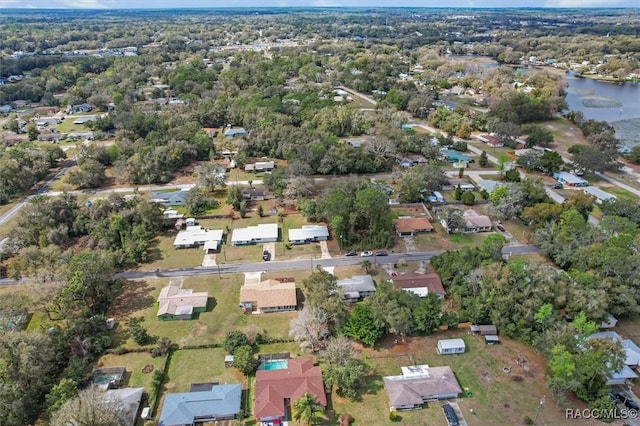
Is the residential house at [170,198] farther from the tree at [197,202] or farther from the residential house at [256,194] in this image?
the residential house at [256,194]

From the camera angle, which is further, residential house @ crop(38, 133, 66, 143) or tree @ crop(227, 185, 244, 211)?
residential house @ crop(38, 133, 66, 143)

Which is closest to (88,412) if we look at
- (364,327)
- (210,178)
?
(364,327)

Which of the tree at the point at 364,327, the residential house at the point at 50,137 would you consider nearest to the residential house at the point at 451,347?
the tree at the point at 364,327

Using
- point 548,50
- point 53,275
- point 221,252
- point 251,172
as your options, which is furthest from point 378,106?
point 548,50

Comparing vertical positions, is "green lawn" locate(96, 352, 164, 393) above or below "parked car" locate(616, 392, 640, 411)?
below

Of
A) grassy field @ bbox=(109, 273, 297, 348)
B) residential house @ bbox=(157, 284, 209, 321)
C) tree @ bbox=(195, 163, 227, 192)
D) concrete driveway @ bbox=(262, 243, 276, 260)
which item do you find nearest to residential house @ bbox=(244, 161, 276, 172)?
tree @ bbox=(195, 163, 227, 192)

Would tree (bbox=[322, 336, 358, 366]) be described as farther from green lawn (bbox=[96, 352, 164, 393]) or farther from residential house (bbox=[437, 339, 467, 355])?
green lawn (bbox=[96, 352, 164, 393])

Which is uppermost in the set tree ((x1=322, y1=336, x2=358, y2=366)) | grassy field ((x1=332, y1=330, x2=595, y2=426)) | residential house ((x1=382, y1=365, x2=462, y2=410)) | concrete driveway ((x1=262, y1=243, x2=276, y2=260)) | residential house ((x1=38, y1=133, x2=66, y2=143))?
residential house ((x1=38, y1=133, x2=66, y2=143))
